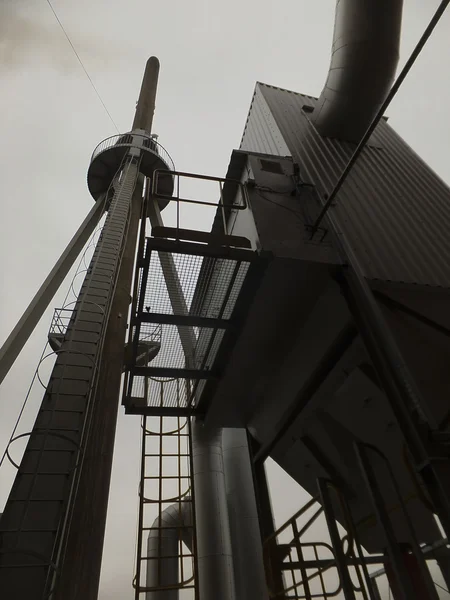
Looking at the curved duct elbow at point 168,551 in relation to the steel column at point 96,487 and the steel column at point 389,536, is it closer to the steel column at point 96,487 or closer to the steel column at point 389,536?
the steel column at point 96,487

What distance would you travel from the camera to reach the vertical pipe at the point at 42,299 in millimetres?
7695

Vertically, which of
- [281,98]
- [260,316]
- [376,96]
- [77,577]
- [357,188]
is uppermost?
[281,98]

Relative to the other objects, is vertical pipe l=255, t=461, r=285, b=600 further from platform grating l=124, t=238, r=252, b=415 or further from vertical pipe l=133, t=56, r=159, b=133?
vertical pipe l=133, t=56, r=159, b=133

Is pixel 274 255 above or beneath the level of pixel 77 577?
above

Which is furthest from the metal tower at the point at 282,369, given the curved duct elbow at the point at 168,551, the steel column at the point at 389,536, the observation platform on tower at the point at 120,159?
the observation platform on tower at the point at 120,159

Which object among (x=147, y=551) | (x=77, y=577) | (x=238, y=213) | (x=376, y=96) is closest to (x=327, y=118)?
(x=376, y=96)

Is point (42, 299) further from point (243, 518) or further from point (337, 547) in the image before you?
point (337, 547)

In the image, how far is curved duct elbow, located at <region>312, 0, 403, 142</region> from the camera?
22.4 ft

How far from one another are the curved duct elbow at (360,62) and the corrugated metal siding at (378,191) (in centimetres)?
58

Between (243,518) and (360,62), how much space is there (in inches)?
353

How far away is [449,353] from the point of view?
4.82 meters

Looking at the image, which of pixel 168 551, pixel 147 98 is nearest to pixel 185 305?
pixel 168 551

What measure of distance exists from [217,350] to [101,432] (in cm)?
214

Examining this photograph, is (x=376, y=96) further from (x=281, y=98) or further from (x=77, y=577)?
(x=77, y=577)
